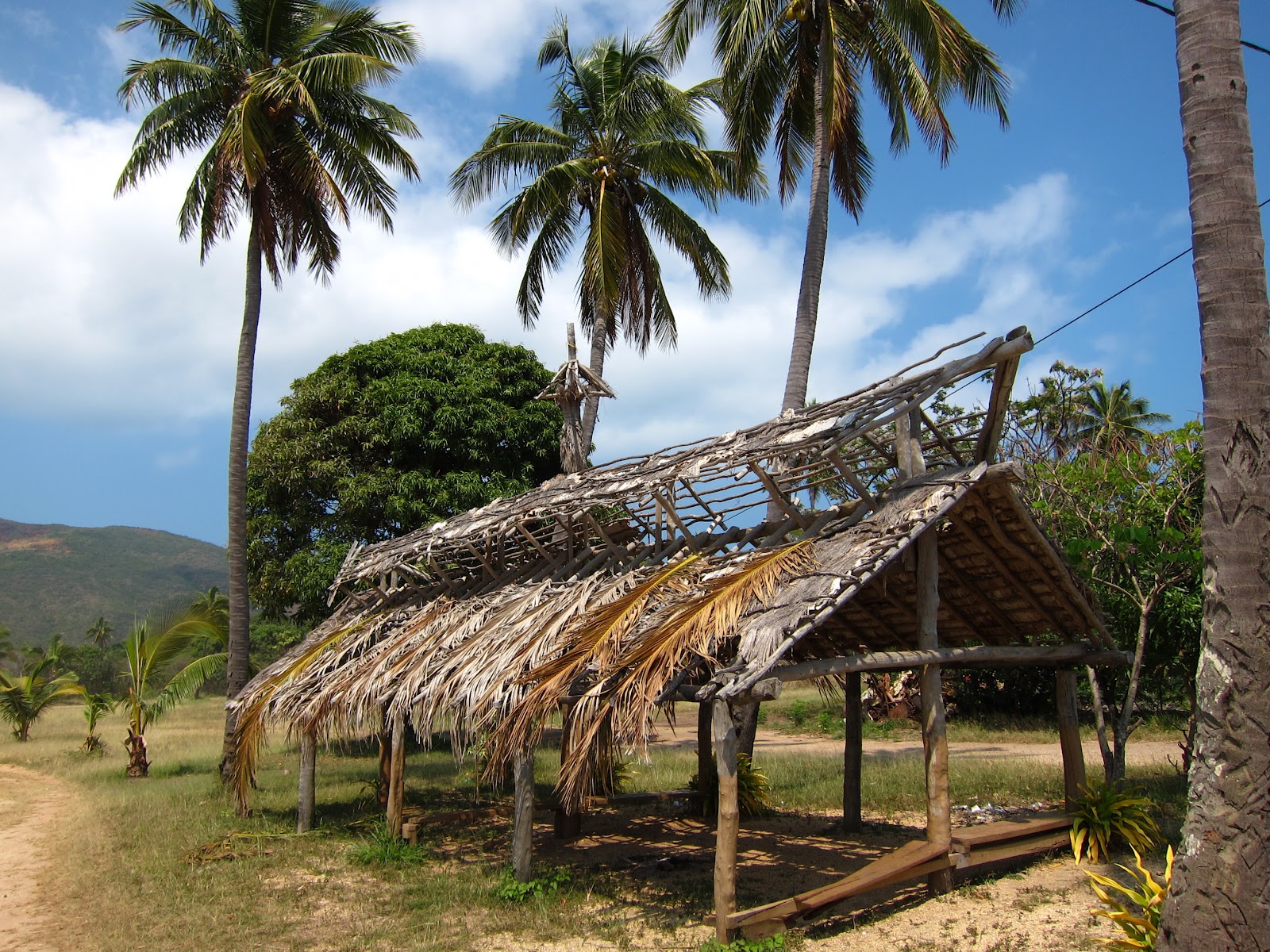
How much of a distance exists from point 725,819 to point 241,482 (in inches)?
419

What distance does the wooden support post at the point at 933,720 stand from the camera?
684 cm

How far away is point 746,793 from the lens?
10891mm

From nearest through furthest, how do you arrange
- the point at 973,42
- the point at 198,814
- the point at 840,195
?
1. the point at 198,814
2. the point at 973,42
3. the point at 840,195

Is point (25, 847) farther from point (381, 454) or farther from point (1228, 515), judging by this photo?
point (1228, 515)

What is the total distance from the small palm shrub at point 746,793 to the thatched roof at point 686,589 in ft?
4.87

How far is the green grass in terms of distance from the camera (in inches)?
277

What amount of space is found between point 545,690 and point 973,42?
467 inches

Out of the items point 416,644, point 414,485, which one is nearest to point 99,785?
point 414,485

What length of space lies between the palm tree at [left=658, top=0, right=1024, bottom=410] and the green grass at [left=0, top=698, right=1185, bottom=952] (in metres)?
6.03

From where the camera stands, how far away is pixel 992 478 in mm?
6840

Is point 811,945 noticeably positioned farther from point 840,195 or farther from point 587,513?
point 840,195

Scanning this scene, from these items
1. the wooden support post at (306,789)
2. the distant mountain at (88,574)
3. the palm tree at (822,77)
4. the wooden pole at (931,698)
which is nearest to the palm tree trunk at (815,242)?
the palm tree at (822,77)

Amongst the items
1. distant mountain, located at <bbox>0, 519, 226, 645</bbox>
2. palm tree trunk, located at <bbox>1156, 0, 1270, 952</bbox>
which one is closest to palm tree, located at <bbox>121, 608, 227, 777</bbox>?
palm tree trunk, located at <bbox>1156, 0, 1270, 952</bbox>

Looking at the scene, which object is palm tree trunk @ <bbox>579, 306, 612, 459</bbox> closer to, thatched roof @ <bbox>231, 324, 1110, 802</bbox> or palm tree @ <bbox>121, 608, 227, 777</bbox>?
thatched roof @ <bbox>231, 324, 1110, 802</bbox>
